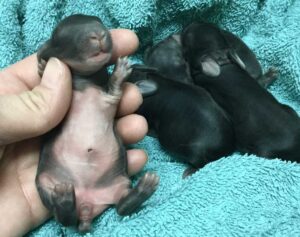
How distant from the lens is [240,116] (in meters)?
2.31

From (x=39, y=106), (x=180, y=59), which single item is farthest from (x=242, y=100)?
(x=39, y=106)

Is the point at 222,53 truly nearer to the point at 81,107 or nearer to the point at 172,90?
the point at 172,90

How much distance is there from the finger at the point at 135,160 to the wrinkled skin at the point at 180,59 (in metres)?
0.70

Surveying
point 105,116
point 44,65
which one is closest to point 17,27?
point 44,65

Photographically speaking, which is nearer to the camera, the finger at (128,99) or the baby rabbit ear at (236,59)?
the finger at (128,99)

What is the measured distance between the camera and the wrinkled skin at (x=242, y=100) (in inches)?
86.9

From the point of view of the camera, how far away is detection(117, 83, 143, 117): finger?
6.54 ft

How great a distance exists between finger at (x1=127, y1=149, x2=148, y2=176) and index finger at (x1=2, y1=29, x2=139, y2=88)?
0.40 meters

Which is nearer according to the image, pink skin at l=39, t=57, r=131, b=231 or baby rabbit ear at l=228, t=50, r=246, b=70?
pink skin at l=39, t=57, r=131, b=231

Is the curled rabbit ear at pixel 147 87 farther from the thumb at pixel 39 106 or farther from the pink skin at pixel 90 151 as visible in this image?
the thumb at pixel 39 106

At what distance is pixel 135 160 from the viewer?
2025 millimetres

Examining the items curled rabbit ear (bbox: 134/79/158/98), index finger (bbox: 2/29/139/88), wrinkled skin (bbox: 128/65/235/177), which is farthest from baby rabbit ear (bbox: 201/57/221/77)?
index finger (bbox: 2/29/139/88)

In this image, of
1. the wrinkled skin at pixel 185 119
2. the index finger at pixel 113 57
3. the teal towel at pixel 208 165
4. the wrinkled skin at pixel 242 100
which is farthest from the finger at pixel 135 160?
the wrinkled skin at pixel 242 100

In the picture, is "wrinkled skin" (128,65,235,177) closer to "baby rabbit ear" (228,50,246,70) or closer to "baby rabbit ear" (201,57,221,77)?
"baby rabbit ear" (201,57,221,77)
